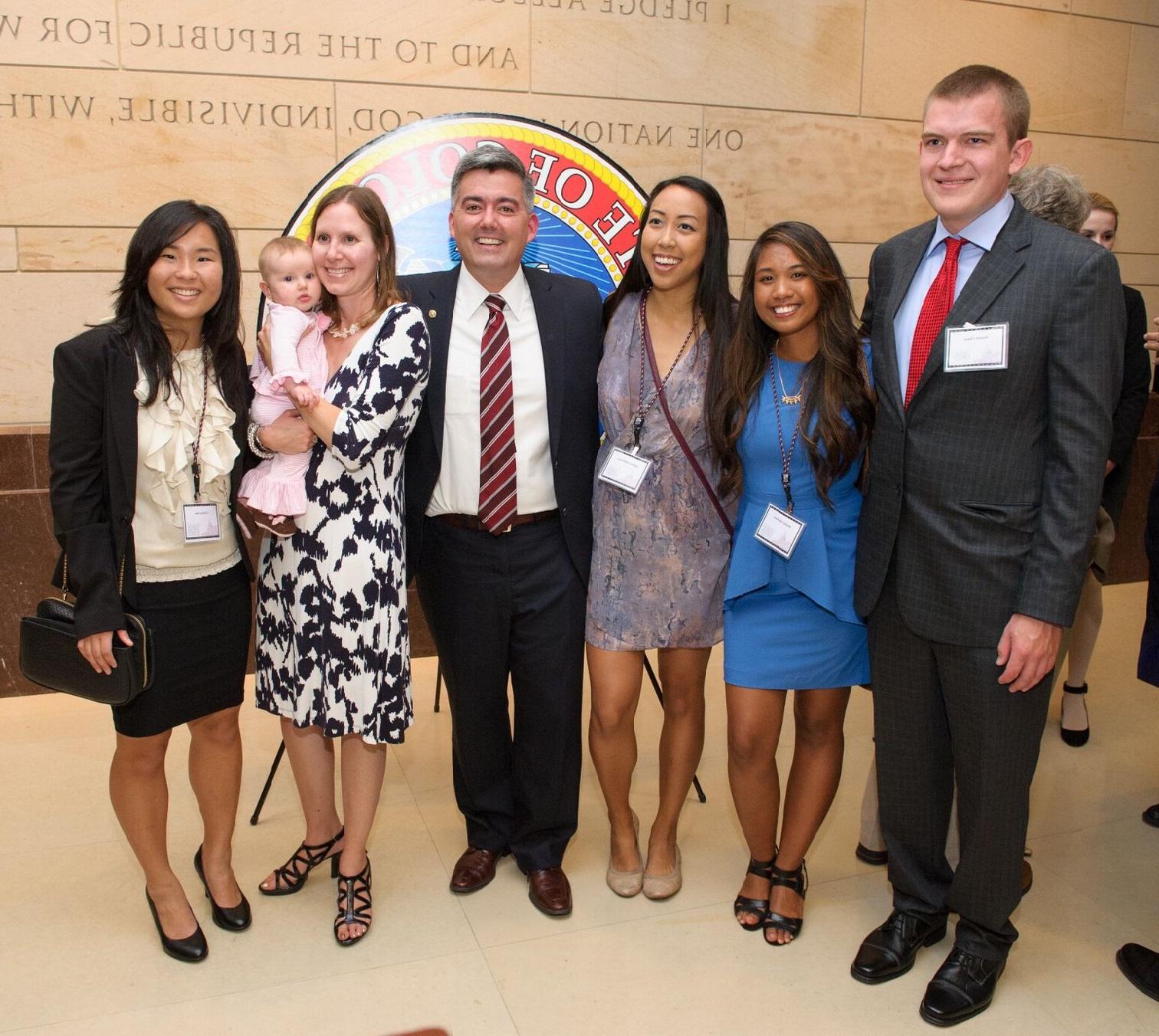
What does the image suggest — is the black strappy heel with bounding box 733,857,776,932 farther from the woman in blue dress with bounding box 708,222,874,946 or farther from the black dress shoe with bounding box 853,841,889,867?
the black dress shoe with bounding box 853,841,889,867

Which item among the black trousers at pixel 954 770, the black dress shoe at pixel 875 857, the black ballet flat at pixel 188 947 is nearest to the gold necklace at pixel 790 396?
the black trousers at pixel 954 770

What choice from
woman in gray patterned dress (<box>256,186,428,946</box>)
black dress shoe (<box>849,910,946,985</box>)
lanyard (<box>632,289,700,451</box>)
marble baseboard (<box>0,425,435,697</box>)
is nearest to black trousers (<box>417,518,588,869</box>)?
woman in gray patterned dress (<box>256,186,428,946</box>)

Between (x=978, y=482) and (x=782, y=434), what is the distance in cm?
42

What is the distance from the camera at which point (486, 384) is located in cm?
237

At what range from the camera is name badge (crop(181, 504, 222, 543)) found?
2.19 m

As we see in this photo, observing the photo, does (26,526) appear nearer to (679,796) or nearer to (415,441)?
(415,441)

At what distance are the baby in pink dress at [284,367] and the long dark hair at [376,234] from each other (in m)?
0.08

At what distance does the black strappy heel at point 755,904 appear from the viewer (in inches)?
99.3

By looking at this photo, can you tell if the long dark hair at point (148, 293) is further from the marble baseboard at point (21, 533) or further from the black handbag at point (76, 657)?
the marble baseboard at point (21, 533)

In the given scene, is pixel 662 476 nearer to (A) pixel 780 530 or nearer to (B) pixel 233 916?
(A) pixel 780 530

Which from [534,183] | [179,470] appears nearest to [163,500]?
[179,470]

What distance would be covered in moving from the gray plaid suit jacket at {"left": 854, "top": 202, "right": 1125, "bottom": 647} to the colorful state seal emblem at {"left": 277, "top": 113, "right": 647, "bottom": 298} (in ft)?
4.96

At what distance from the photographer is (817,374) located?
2254 mm

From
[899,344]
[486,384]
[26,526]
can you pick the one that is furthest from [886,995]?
[26,526]
